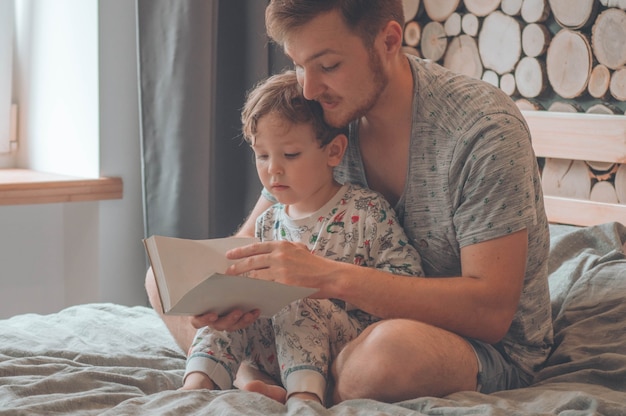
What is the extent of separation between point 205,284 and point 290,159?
1.46 ft

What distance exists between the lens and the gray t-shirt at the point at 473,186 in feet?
5.40

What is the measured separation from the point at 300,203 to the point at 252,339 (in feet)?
1.04

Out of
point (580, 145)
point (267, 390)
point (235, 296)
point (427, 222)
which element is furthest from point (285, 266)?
point (580, 145)

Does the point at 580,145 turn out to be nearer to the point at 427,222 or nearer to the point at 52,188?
the point at 427,222

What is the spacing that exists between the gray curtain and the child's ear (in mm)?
978

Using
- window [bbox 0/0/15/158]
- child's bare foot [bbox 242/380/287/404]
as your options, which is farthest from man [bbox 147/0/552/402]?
window [bbox 0/0/15/158]

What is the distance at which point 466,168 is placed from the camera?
5.51ft

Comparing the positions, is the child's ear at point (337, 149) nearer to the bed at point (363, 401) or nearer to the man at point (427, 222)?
the man at point (427, 222)

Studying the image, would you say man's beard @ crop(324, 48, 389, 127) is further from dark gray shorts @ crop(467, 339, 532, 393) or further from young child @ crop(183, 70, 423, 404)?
dark gray shorts @ crop(467, 339, 532, 393)

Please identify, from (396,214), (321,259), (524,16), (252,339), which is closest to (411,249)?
(396,214)

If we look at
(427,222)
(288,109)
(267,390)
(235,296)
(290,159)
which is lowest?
(267,390)

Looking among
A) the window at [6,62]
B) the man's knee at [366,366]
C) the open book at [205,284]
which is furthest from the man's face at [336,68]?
the window at [6,62]

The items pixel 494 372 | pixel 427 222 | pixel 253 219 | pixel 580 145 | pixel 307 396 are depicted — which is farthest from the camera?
pixel 580 145

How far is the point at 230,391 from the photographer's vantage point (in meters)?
1.53
